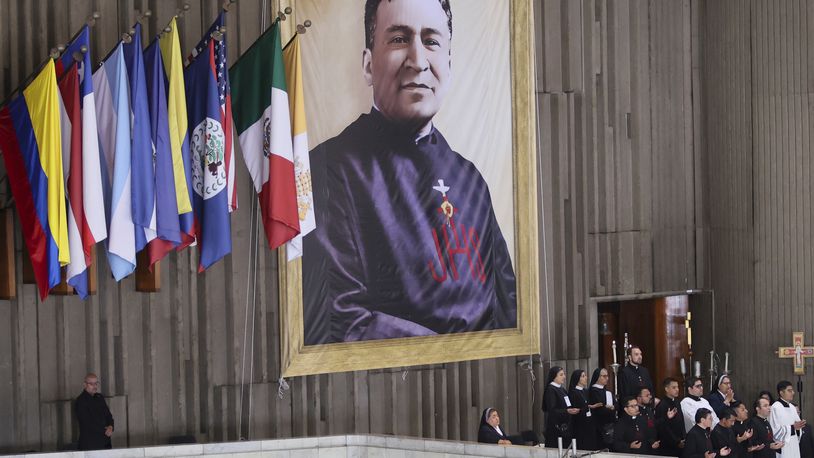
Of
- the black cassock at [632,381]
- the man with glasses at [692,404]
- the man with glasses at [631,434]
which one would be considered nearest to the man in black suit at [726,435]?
the man with glasses at [631,434]

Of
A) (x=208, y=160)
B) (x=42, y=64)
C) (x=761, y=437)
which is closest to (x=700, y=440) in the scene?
(x=761, y=437)

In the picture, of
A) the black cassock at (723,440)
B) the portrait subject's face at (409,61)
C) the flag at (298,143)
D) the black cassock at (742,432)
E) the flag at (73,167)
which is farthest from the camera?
the portrait subject's face at (409,61)

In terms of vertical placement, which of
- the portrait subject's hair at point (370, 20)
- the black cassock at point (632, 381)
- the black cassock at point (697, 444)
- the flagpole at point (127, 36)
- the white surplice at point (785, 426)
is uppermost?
the portrait subject's hair at point (370, 20)

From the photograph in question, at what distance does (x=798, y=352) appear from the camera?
1755 cm

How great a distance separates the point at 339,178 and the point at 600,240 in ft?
13.8

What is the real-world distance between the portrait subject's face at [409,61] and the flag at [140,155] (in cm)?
336

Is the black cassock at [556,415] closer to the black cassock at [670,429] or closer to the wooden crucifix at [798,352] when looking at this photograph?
the black cassock at [670,429]

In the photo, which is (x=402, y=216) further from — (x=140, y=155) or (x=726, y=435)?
(x=726, y=435)

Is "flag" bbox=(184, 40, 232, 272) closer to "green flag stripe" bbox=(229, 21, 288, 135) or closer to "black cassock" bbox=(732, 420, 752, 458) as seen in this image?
"green flag stripe" bbox=(229, 21, 288, 135)

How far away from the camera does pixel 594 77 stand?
1747 centimetres

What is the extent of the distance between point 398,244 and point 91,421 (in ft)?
13.6

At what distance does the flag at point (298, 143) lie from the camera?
13.2m

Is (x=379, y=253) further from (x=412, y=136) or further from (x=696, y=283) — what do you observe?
(x=696, y=283)

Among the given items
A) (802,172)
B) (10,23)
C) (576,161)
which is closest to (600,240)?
(576,161)
